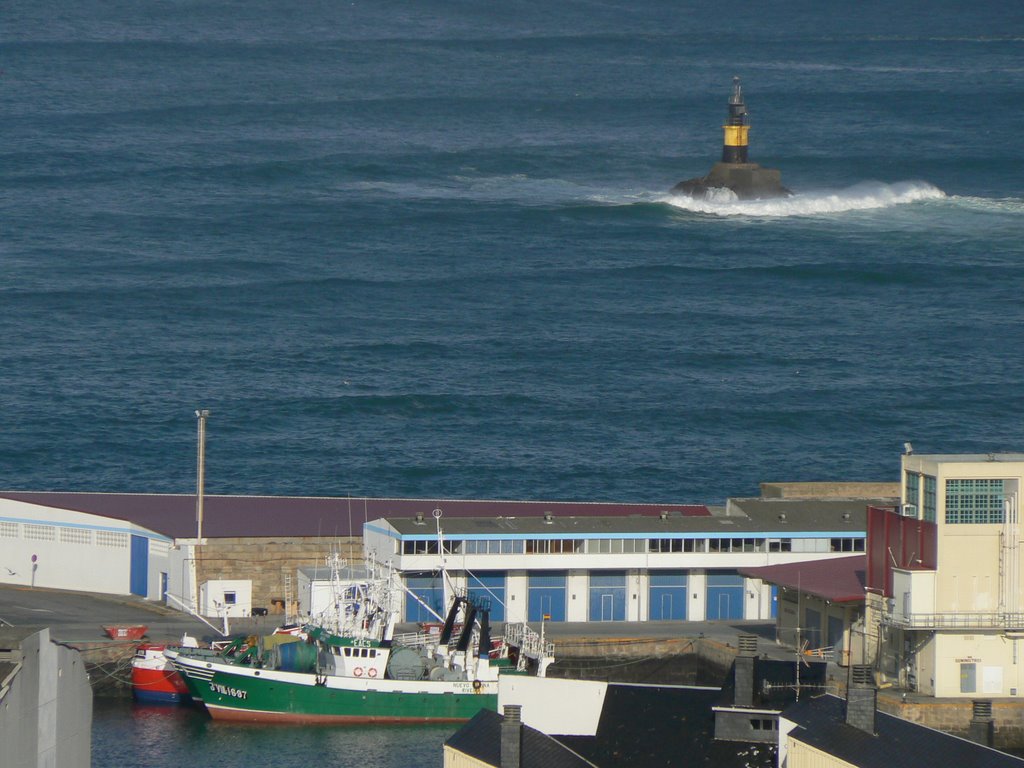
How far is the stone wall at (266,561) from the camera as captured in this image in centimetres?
5197

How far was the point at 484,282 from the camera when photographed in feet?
342

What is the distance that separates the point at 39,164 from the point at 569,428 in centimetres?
5485

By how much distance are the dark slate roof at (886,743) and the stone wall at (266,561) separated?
22.2 m

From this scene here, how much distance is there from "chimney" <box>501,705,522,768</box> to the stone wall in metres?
22.1

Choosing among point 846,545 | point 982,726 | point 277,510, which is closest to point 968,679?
point 982,726

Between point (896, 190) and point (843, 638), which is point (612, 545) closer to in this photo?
point (843, 638)

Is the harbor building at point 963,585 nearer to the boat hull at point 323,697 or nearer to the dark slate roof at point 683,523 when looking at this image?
the boat hull at point 323,697

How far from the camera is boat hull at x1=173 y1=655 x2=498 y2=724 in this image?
46.0 m

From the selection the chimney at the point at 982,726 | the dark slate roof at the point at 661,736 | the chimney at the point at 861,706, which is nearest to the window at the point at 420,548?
the dark slate roof at the point at 661,736

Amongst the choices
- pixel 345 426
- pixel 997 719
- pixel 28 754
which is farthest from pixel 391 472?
pixel 28 754

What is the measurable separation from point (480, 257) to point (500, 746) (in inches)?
3099

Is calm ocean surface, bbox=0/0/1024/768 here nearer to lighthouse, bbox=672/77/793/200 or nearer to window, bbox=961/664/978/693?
lighthouse, bbox=672/77/793/200

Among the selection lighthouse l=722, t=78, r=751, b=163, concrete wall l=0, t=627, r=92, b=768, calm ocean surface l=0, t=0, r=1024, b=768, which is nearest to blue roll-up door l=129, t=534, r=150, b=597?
calm ocean surface l=0, t=0, r=1024, b=768

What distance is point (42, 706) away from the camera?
22.9 meters
